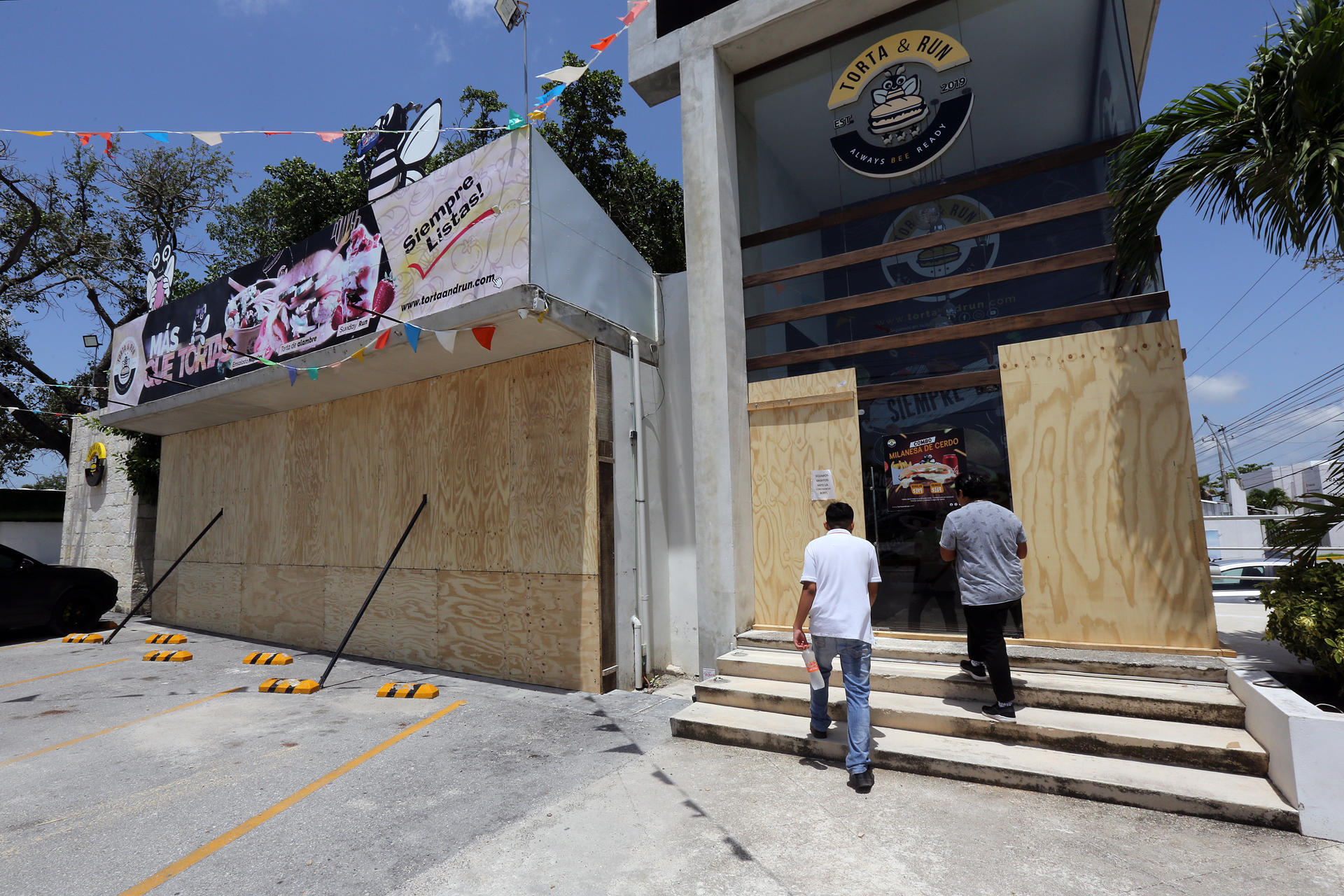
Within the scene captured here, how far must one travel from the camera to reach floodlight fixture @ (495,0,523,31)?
7.01m

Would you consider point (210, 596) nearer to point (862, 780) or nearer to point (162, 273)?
point (162, 273)

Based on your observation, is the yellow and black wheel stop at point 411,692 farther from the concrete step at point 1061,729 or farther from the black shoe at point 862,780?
the black shoe at point 862,780

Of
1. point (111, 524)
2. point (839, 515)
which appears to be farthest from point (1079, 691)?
point (111, 524)

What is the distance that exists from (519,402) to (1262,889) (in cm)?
673

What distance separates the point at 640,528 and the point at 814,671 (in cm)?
316

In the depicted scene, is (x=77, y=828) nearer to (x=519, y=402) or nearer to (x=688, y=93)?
(x=519, y=402)

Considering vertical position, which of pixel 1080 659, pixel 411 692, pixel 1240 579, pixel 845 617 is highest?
pixel 845 617

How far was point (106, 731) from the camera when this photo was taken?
5789mm

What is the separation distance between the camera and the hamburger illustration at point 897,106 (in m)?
6.57

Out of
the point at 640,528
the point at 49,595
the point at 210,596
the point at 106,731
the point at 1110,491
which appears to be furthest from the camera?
the point at 210,596

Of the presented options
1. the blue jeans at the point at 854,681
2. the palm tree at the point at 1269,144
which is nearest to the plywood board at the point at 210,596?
the blue jeans at the point at 854,681

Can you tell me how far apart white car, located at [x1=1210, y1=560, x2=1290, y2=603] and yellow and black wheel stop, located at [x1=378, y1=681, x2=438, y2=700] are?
10.3m

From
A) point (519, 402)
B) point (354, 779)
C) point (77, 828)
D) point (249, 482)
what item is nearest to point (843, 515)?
point (354, 779)

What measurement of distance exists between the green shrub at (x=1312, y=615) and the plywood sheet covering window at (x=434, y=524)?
5.26 m
